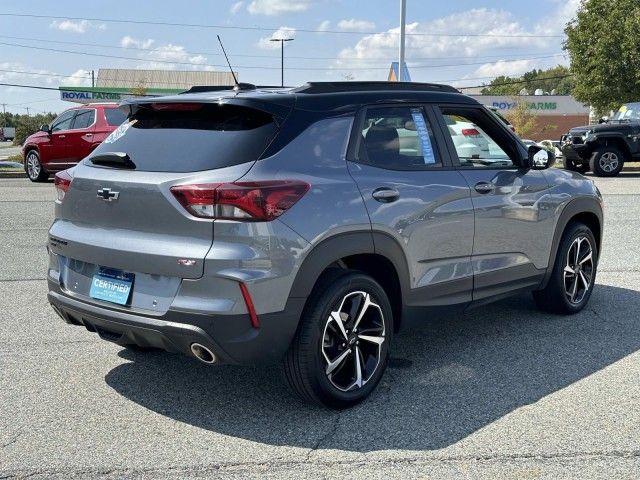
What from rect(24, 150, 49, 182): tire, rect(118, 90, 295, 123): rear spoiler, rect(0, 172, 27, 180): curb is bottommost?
rect(0, 172, 27, 180): curb

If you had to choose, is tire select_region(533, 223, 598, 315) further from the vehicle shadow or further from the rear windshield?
the rear windshield

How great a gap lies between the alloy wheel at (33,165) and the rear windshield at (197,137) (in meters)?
16.0

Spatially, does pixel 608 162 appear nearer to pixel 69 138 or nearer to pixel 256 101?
pixel 69 138

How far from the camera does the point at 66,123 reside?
1814 centimetres

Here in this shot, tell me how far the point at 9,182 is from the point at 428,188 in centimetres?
1754

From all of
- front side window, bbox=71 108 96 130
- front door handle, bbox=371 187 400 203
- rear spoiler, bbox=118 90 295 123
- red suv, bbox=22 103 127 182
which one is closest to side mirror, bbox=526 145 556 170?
front door handle, bbox=371 187 400 203

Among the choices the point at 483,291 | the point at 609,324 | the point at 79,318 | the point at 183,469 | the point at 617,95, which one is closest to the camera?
the point at 183,469

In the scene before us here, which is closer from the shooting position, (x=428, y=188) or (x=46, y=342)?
(x=428, y=188)

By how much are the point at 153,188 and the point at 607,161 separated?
1812 cm

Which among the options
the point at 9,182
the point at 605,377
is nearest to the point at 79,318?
the point at 605,377

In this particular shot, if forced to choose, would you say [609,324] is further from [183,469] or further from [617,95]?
[617,95]

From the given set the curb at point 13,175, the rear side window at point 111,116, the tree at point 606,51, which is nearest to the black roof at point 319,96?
the rear side window at point 111,116

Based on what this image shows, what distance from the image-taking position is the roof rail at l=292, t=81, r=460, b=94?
13.8ft

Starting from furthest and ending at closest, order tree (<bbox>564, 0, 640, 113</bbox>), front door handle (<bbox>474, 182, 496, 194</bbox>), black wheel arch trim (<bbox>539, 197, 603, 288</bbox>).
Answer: tree (<bbox>564, 0, 640, 113</bbox>) → black wheel arch trim (<bbox>539, 197, 603, 288</bbox>) → front door handle (<bbox>474, 182, 496, 194</bbox>)
